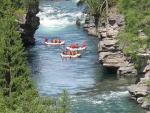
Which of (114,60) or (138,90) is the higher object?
(114,60)

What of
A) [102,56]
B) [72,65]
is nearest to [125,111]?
[102,56]

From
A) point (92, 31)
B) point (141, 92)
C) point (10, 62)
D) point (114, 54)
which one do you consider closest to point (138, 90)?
point (141, 92)

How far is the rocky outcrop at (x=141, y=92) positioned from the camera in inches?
2360

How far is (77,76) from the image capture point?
74.6 m

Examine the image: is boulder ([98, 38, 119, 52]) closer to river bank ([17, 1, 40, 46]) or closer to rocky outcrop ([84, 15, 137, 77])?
rocky outcrop ([84, 15, 137, 77])

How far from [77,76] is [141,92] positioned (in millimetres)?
14196

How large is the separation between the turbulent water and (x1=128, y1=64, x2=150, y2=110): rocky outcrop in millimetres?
730

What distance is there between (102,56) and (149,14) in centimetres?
975

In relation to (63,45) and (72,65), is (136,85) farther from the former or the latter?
(63,45)

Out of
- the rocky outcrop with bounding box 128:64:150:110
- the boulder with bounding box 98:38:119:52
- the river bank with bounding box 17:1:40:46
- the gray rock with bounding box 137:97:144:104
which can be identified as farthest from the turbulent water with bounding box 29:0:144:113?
the boulder with bounding box 98:38:119:52

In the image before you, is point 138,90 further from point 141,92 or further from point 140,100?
point 140,100

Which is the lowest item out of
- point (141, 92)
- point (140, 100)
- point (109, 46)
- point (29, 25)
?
point (140, 100)

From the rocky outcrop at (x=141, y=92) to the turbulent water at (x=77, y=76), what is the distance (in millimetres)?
730

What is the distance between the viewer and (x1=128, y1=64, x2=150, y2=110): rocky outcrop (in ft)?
197
